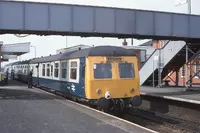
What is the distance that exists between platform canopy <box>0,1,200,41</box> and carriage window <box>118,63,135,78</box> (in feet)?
23.1

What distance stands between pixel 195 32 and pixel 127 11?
4913mm

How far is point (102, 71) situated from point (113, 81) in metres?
0.62

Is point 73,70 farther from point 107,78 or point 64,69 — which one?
point 107,78

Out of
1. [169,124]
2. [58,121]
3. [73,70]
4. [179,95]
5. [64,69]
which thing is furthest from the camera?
[179,95]

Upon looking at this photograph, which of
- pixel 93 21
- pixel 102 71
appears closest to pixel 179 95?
pixel 102 71

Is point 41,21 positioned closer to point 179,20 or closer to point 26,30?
point 26,30

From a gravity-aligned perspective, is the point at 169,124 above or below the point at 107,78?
below

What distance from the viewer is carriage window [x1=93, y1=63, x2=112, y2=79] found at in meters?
16.3

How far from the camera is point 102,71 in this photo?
53.8ft

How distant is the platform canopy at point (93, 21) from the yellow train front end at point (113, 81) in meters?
7.14

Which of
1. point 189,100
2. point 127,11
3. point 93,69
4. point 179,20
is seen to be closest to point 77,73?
point 93,69

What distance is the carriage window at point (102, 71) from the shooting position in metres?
16.3

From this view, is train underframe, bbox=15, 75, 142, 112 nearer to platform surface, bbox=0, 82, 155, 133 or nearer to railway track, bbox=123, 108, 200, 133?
platform surface, bbox=0, 82, 155, 133

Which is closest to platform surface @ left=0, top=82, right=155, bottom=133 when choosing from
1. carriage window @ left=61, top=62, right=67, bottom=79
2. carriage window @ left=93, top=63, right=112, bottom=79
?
carriage window @ left=93, top=63, right=112, bottom=79
